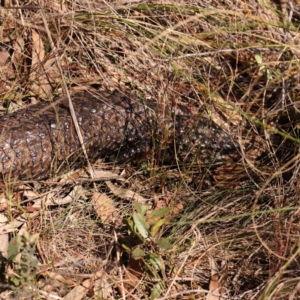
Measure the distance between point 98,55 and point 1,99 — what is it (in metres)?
0.75

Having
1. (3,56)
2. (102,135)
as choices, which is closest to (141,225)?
(102,135)

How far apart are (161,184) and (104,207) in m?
0.42

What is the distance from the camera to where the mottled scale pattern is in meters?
3.32

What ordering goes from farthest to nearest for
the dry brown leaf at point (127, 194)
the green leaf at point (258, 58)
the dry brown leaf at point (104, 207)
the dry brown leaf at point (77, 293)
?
the green leaf at point (258, 58), the dry brown leaf at point (127, 194), the dry brown leaf at point (104, 207), the dry brown leaf at point (77, 293)

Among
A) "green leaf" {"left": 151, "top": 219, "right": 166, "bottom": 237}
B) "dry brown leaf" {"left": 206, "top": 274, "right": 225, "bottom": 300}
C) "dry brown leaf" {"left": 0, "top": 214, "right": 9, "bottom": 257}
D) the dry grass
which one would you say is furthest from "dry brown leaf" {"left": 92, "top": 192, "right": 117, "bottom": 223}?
"dry brown leaf" {"left": 206, "top": 274, "right": 225, "bottom": 300}

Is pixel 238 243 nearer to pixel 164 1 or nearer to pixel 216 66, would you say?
pixel 216 66

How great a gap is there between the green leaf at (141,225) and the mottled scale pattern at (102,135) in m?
A: 0.70

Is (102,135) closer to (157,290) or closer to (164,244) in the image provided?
(164,244)

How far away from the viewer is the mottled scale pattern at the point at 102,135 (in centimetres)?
332

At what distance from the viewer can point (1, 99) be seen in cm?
359

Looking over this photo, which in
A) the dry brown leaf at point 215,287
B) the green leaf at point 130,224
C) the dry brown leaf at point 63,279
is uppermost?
the green leaf at point 130,224

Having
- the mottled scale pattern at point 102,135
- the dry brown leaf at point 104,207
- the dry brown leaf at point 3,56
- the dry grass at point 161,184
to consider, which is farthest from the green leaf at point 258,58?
A: the dry brown leaf at point 3,56

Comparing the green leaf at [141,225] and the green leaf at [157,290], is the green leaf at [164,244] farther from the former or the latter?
the green leaf at [157,290]

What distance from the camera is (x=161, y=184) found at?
11.0 feet
